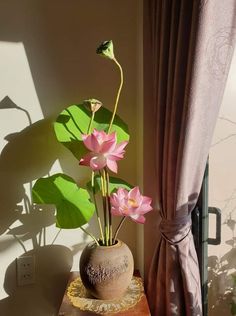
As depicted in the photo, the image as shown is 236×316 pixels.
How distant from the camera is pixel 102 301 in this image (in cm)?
125

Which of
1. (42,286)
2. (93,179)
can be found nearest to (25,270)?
(42,286)

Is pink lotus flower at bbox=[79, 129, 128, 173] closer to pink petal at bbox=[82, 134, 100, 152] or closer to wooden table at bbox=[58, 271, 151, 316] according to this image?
pink petal at bbox=[82, 134, 100, 152]

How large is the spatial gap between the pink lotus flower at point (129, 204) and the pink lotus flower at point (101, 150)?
0.11 metres

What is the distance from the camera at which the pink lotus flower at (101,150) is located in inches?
44.3

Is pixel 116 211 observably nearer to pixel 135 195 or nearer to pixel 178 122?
pixel 135 195

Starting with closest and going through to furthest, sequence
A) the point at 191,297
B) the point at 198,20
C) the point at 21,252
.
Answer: the point at 198,20 < the point at 191,297 < the point at 21,252

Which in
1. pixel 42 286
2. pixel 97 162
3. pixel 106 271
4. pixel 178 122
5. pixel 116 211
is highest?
pixel 178 122

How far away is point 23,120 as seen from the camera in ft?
4.59

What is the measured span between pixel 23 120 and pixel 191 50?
76cm

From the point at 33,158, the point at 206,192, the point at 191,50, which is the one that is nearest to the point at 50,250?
the point at 33,158

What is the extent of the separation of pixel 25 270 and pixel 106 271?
0.45m

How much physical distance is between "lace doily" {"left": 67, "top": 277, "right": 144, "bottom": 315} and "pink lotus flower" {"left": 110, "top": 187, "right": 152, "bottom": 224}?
337mm

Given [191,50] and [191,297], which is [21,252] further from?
[191,50]

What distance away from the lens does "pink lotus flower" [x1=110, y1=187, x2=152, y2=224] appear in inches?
45.7
